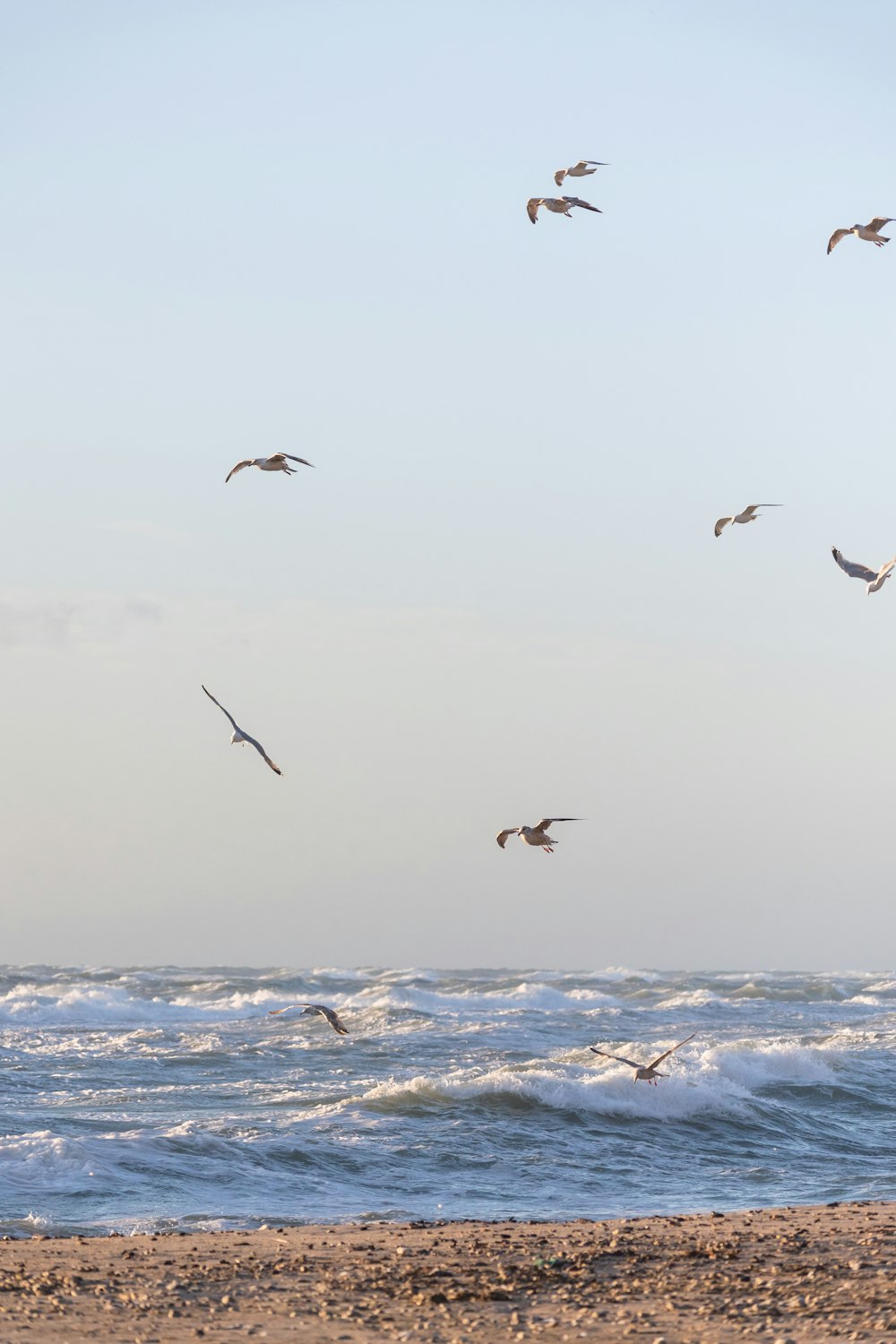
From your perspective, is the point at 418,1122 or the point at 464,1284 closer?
the point at 464,1284

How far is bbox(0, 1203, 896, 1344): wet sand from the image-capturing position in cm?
1122

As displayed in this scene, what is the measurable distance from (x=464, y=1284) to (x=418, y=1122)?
31.2 feet

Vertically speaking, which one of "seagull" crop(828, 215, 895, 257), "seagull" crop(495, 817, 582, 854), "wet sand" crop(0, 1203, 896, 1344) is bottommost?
"wet sand" crop(0, 1203, 896, 1344)

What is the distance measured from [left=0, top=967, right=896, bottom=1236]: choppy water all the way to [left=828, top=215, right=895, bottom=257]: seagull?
11.7 metres

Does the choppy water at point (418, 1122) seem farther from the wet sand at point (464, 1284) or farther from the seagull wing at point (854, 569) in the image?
the seagull wing at point (854, 569)

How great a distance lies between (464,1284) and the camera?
12.6 meters

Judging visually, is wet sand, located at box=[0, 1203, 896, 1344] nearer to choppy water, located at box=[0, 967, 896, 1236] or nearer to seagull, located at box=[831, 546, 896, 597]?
choppy water, located at box=[0, 967, 896, 1236]

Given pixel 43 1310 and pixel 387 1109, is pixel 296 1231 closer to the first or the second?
pixel 43 1310

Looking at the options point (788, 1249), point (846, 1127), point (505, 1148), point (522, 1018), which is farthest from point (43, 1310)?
point (522, 1018)

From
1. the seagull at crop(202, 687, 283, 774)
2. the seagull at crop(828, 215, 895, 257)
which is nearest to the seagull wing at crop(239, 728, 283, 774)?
the seagull at crop(202, 687, 283, 774)

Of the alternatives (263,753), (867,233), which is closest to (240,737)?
(263,753)

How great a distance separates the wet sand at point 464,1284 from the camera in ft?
36.8

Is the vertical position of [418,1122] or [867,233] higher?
[867,233]

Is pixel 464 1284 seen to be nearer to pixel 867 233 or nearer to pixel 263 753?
pixel 263 753
